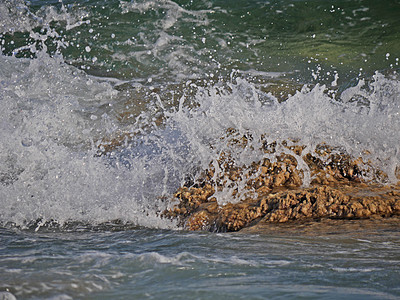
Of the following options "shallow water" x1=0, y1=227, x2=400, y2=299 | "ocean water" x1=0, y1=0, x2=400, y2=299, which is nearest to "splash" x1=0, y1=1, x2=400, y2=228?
"ocean water" x1=0, y1=0, x2=400, y2=299

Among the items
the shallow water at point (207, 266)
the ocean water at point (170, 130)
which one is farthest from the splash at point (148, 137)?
the shallow water at point (207, 266)

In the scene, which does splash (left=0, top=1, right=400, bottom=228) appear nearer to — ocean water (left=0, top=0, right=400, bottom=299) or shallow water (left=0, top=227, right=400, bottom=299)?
ocean water (left=0, top=0, right=400, bottom=299)

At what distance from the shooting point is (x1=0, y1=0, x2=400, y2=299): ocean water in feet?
6.84

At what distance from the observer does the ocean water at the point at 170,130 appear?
208 centimetres

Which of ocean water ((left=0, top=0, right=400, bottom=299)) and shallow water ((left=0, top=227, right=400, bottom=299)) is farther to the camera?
ocean water ((left=0, top=0, right=400, bottom=299))

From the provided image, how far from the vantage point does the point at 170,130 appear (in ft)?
14.4

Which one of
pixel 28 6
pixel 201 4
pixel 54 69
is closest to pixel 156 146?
pixel 54 69

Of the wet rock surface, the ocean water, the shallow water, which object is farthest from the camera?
the wet rock surface

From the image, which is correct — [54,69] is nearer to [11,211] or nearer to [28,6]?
[28,6]

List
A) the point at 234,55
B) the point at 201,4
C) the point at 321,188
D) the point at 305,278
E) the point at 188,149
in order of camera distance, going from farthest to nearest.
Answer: the point at 201,4 < the point at 234,55 < the point at 188,149 < the point at 321,188 < the point at 305,278

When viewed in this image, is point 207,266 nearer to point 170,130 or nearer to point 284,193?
point 284,193

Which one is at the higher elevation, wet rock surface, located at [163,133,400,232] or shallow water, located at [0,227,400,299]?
wet rock surface, located at [163,133,400,232]

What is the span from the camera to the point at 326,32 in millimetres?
7977

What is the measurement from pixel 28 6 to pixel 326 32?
514cm
